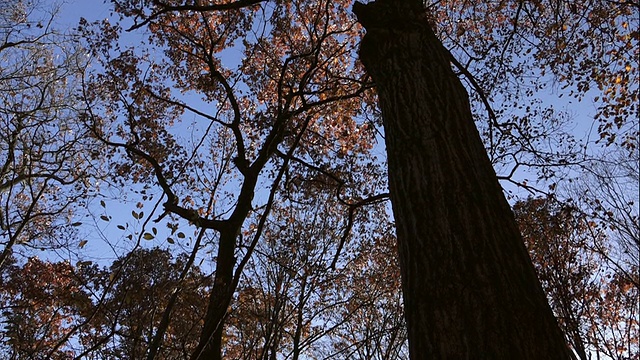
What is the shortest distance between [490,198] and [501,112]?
20.8ft

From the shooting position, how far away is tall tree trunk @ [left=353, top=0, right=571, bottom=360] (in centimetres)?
173

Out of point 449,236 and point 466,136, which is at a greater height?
point 466,136

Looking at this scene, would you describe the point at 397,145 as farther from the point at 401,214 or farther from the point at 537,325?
the point at 537,325

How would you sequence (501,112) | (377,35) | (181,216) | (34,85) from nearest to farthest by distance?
(377,35), (181,216), (501,112), (34,85)

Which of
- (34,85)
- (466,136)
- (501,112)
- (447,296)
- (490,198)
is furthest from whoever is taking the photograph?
(34,85)

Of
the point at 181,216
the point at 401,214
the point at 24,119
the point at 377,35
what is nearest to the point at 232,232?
the point at 181,216

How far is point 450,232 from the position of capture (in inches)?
81.0

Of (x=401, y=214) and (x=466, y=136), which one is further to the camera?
(x=466, y=136)

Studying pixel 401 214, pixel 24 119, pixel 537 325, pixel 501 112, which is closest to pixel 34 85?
pixel 24 119

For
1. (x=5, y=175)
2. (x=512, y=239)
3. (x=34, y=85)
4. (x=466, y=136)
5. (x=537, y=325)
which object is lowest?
(x=537, y=325)

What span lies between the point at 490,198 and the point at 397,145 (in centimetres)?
67

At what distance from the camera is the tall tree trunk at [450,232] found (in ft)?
5.68

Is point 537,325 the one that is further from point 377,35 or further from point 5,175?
point 5,175

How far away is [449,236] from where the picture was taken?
2.05 meters
